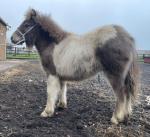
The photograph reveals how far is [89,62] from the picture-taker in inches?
303

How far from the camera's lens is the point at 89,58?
7684mm

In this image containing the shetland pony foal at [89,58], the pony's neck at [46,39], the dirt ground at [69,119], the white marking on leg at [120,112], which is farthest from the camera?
the pony's neck at [46,39]

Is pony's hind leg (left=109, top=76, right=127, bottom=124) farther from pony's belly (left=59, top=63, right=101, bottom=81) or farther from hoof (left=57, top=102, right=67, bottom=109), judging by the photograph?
hoof (left=57, top=102, right=67, bottom=109)

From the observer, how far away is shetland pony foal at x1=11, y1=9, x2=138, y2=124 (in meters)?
7.52

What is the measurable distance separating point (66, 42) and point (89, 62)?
834 millimetres

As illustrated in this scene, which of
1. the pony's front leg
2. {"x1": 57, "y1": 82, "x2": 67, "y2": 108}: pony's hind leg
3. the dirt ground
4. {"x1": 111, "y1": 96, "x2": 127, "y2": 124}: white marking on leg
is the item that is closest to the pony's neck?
the pony's front leg

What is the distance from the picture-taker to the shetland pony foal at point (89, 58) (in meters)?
7.52

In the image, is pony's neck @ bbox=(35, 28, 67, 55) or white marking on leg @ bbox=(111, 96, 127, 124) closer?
white marking on leg @ bbox=(111, 96, 127, 124)

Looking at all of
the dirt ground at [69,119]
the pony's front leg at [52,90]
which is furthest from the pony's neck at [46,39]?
the dirt ground at [69,119]

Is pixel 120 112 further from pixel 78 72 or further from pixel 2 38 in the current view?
pixel 2 38

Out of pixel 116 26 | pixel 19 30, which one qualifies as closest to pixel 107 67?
pixel 116 26

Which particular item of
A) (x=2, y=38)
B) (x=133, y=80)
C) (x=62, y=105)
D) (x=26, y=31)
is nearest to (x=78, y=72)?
(x=133, y=80)

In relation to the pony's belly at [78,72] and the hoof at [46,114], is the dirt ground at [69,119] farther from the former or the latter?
the pony's belly at [78,72]

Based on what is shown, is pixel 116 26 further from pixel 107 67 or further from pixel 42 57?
pixel 42 57
